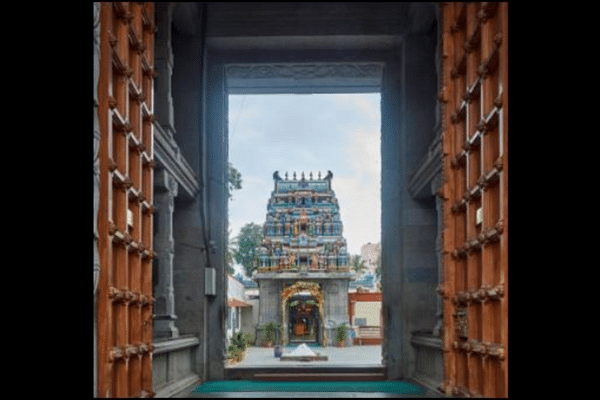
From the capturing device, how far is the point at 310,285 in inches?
1577

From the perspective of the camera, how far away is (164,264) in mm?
10031

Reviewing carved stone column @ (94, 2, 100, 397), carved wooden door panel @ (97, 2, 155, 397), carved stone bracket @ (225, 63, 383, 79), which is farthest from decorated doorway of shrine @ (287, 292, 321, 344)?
carved stone column @ (94, 2, 100, 397)

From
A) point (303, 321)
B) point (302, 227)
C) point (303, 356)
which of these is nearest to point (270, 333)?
point (303, 321)

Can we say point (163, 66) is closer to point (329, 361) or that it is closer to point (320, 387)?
point (320, 387)

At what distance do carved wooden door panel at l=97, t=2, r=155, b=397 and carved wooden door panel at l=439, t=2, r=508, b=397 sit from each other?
215 centimetres

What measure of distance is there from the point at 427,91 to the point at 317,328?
30.9 m

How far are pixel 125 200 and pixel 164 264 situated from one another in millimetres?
5201

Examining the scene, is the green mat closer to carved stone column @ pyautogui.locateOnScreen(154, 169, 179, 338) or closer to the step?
the step

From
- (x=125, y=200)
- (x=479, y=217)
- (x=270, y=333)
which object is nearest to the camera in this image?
(x=125, y=200)

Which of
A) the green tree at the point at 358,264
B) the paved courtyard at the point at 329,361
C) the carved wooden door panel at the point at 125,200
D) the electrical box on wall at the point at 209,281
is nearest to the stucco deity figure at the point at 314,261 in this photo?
the paved courtyard at the point at 329,361

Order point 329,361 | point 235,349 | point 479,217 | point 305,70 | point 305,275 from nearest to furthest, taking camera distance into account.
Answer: point 479,217 < point 305,70 < point 235,349 < point 329,361 < point 305,275

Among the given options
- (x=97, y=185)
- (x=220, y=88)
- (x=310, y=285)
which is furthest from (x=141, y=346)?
(x=310, y=285)

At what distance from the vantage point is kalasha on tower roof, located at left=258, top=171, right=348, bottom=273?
136ft

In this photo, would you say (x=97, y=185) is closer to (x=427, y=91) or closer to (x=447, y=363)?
(x=447, y=363)
